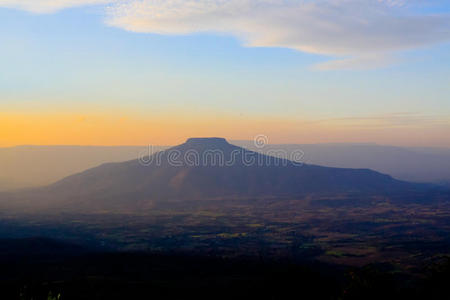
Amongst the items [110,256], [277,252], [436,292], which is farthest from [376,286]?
[277,252]

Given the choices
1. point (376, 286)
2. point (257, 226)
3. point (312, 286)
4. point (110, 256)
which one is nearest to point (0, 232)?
point (110, 256)

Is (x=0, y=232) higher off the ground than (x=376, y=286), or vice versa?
(x=376, y=286)

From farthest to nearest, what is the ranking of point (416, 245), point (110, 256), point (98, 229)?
point (98, 229) → point (416, 245) → point (110, 256)

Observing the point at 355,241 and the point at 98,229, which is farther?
the point at 98,229

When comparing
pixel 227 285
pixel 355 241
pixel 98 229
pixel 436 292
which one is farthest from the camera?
pixel 98 229

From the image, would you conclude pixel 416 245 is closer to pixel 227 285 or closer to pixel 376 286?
pixel 227 285

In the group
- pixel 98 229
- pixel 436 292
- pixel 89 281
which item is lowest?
pixel 98 229
